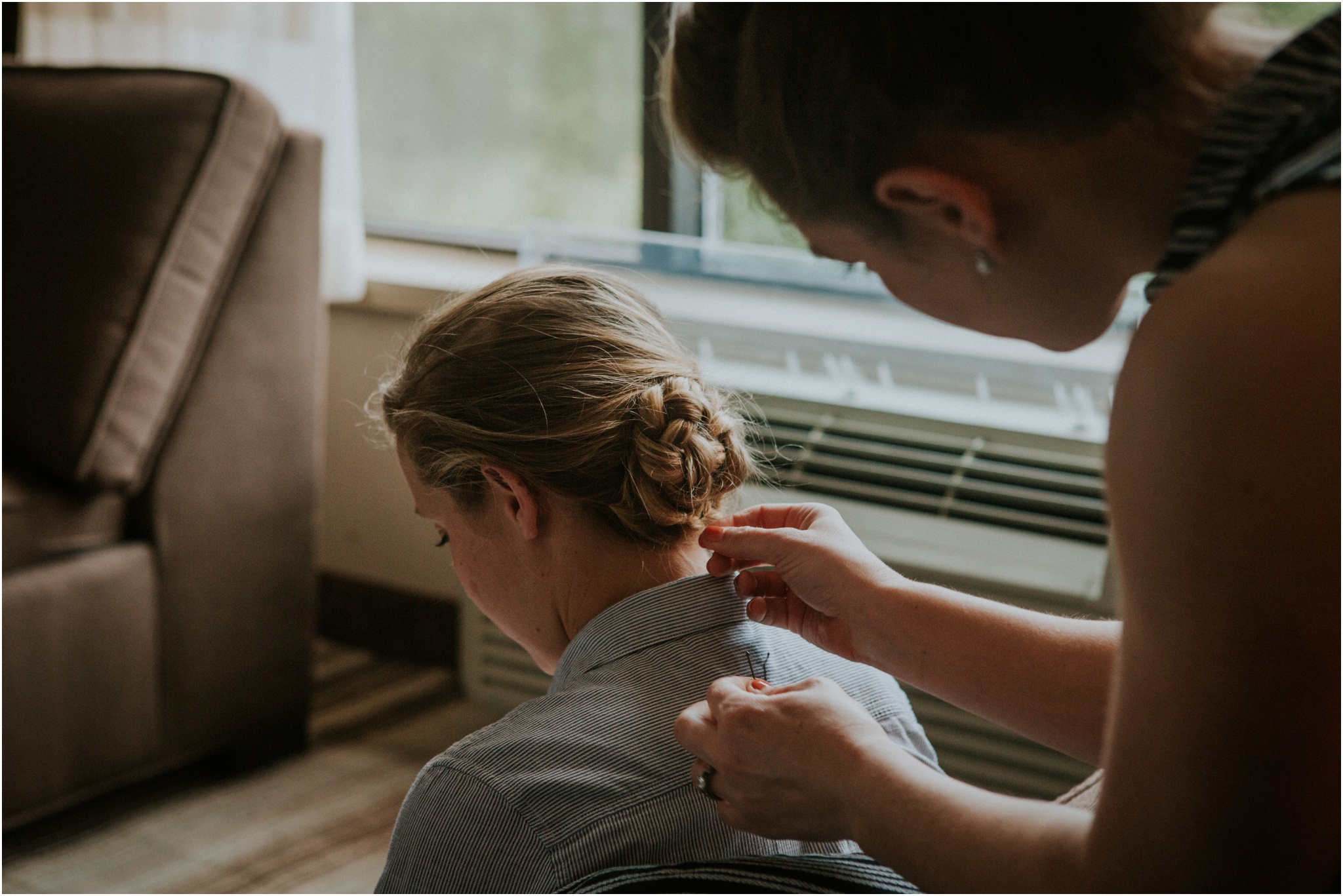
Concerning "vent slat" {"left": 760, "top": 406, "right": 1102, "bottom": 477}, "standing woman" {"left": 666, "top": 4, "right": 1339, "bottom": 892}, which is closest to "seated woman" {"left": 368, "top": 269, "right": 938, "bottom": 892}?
"standing woman" {"left": 666, "top": 4, "right": 1339, "bottom": 892}

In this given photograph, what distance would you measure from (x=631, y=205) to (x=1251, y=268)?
7.06ft

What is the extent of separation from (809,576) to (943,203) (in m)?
0.42

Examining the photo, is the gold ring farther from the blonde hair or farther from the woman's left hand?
the blonde hair

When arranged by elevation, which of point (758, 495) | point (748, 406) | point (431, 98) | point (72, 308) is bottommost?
point (758, 495)

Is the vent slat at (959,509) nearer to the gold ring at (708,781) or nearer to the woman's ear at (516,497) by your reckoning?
the woman's ear at (516,497)

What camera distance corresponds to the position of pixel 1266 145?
561mm

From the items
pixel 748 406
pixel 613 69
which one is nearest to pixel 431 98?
pixel 613 69

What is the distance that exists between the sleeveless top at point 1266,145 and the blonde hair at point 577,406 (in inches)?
18.2

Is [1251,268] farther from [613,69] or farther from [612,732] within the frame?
[613,69]

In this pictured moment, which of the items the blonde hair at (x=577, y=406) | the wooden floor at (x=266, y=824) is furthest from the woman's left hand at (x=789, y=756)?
the wooden floor at (x=266, y=824)

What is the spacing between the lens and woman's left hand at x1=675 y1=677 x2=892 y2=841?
71 cm

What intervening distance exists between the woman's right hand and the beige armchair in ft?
3.81

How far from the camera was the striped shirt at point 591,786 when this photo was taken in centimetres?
76

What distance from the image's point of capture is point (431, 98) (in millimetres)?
2752
